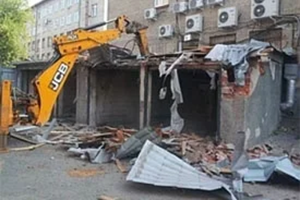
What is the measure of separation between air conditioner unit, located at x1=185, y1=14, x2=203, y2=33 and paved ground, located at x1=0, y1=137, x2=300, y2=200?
9.64 meters

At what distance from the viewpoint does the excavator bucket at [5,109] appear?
375 inches

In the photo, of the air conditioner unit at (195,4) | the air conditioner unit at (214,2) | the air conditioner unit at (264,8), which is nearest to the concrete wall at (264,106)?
the air conditioner unit at (264,8)

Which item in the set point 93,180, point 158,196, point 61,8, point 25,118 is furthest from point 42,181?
point 61,8

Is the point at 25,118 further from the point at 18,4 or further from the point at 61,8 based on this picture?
the point at 61,8

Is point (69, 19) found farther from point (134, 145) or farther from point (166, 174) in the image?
point (166, 174)

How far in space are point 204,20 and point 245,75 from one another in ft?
23.9

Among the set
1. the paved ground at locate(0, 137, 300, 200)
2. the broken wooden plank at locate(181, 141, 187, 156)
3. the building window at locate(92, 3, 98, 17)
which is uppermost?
the building window at locate(92, 3, 98, 17)

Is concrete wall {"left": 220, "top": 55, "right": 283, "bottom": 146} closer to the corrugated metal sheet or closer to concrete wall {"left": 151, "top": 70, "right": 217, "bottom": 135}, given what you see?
the corrugated metal sheet

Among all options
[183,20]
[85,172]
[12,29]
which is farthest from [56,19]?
[85,172]

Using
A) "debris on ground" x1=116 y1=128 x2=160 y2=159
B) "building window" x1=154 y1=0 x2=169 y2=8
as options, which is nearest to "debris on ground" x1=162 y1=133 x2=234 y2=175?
"debris on ground" x1=116 y1=128 x2=160 y2=159

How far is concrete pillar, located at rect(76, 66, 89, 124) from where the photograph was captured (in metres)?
15.5

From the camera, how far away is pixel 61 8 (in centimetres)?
5184

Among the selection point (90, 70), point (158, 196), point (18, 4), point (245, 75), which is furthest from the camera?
point (18, 4)

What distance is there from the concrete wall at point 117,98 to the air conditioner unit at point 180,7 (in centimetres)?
350
